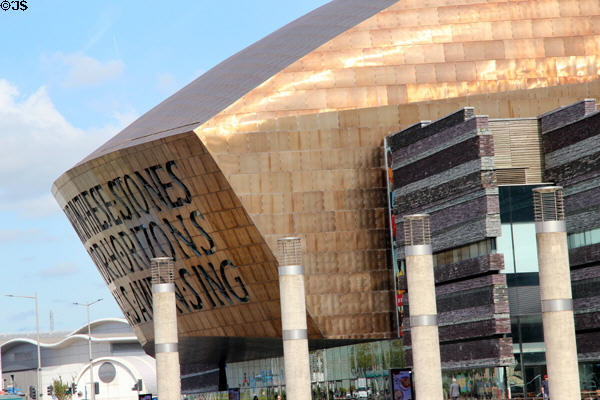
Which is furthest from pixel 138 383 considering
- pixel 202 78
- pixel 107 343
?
pixel 202 78

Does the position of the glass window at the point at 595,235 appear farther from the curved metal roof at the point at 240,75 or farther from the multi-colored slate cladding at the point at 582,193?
the curved metal roof at the point at 240,75

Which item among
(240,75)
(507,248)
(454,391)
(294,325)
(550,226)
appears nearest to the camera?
(550,226)

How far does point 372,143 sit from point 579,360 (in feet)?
43.5

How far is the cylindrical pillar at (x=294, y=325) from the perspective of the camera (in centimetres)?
3953

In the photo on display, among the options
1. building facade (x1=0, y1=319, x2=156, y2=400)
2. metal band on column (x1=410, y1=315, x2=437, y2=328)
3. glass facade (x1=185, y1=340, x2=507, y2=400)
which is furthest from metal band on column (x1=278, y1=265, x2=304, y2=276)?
building facade (x1=0, y1=319, x2=156, y2=400)

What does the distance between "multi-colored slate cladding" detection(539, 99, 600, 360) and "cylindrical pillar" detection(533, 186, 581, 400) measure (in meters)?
3.21

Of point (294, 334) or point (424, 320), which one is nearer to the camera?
point (424, 320)

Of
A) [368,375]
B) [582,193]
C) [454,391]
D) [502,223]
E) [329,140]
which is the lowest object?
[454,391]

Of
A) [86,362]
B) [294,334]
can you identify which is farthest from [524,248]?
[86,362]

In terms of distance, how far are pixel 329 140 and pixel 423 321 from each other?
1161 cm

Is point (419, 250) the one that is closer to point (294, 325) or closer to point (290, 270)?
point (290, 270)

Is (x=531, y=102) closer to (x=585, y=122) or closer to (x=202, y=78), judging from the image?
(x=585, y=122)

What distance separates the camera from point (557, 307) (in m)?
35.9

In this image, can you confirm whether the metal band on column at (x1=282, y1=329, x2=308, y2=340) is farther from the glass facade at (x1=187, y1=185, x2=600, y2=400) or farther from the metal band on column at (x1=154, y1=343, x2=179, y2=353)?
the glass facade at (x1=187, y1=185, x2=600, y2=400)
